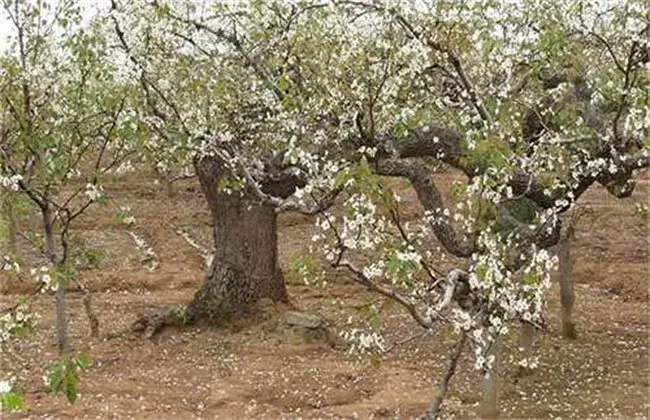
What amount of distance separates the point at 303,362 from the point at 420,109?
6075 mm

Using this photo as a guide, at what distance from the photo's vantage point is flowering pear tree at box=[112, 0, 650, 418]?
6879mm

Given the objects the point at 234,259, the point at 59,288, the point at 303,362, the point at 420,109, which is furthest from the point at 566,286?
the point at 59,288

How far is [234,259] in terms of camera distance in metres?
17.2

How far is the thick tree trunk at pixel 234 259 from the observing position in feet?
56.0

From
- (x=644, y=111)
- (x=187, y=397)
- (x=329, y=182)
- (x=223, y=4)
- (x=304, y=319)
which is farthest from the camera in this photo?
(x=304, y=319)

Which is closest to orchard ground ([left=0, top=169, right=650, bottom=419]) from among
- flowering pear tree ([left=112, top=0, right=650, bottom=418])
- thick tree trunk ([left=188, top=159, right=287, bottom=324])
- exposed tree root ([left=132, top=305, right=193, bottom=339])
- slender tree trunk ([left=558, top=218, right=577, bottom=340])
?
exposed tree root ([left=132, top=305, right=193, bottom=339])

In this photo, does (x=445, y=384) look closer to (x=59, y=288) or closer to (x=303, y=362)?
(x=59, y=288)

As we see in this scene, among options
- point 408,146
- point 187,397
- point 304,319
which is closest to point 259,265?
point 304,319

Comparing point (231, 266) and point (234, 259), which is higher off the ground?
point (234, 259)

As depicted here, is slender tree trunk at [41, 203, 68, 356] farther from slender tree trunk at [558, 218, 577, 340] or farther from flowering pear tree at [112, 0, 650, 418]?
slender tree trunk at [558, 218, 577, 340]

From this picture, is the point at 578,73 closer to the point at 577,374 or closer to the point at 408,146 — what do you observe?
the point at 408,146

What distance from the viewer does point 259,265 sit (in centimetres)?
1727

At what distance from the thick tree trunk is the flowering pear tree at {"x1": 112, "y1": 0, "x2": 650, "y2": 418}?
17.1 feet

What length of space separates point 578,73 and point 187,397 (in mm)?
7048
